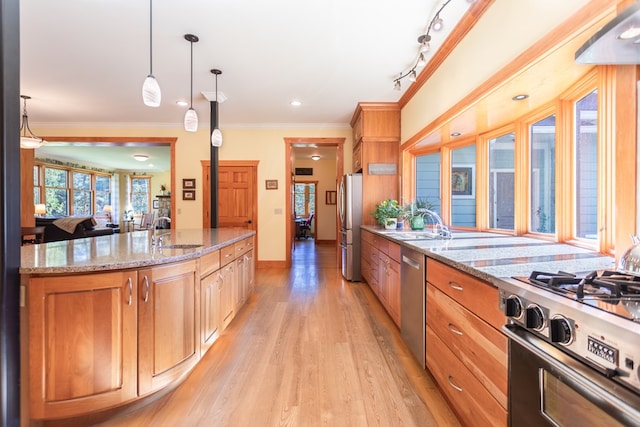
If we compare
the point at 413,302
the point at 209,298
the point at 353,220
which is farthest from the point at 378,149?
the point at 209,298

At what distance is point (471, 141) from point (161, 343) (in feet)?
11.6

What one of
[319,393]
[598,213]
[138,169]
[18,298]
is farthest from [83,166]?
[598,213]

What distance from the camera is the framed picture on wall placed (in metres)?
3.46

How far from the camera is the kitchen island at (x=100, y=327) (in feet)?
4.54

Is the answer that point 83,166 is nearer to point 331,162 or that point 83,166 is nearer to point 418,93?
point 331,162

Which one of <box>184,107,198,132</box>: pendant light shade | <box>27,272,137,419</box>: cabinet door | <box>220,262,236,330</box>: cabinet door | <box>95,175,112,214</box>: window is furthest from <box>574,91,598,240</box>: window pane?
<box>95,175,112,214</box>: window

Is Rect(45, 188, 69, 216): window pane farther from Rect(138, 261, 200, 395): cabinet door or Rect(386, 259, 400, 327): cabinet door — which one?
Rect(386, 259, 400, 327): cabinet door

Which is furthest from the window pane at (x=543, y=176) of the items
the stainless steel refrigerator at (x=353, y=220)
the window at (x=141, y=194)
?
the window at (x=141, y=194)

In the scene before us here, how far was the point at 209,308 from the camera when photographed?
2.13 m

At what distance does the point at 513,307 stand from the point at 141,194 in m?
13.6

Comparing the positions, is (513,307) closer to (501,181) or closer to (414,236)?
(414,236)

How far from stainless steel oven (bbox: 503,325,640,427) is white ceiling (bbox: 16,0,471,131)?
2430 millimetres

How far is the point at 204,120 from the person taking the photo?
5.25 m

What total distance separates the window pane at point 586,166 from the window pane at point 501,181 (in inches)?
27.6
